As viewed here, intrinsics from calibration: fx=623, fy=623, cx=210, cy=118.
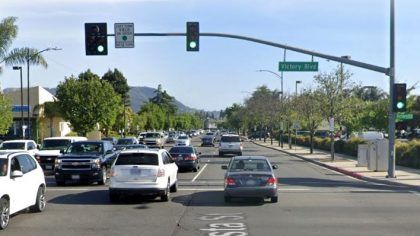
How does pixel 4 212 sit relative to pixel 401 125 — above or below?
below

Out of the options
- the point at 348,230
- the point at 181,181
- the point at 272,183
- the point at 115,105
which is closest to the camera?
the point at 348,230

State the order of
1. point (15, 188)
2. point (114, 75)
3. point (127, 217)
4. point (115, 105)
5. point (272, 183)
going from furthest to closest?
1. point (114, 75)
2. point (115, 105)
3. point (272, 183)
4. point (127, 217)
5. point (15, 188)

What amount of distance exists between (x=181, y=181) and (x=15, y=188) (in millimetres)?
12893

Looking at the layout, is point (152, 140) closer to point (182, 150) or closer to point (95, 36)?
point (182, 150)

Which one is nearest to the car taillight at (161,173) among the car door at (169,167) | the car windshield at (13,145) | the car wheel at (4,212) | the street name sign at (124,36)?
the car door at (169,167)

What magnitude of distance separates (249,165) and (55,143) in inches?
622

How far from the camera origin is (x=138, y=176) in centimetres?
1784

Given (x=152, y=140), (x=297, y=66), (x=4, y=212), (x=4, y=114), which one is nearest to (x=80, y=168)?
(x=4, y=212)

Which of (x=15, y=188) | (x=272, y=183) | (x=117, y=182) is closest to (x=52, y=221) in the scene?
(x=15, y=188)

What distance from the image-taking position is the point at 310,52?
27.2 metres

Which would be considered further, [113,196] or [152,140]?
[152,140]

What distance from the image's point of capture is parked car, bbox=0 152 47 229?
13188 millimetres

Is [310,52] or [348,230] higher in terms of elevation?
[310,52]

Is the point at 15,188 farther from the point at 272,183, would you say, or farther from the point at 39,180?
the point at 272,183
